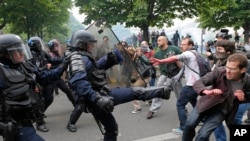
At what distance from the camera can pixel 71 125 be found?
5785 mm

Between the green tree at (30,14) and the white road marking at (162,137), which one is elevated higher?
the green tree at (30,14)

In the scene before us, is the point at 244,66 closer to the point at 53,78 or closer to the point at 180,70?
the point at 53,78

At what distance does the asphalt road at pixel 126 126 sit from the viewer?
532 centimetres

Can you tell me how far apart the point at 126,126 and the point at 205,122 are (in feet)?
8.07

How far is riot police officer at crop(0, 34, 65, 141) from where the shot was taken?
9.80ft

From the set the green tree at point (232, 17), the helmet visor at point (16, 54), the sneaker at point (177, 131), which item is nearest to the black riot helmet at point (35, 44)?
the sneaker at point (177, 131)

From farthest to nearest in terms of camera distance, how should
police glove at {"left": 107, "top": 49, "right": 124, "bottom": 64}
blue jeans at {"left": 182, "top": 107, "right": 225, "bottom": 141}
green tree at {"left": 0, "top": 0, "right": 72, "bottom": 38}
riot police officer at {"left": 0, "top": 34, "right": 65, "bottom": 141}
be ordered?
green tree at {"left": 0, "top": 0, "right": 72, "bottom": 38}
police glove at {"left": 107, "top": 49, "right": 124, "bottom": 64}
blue jeans at {"left": 182, "top": 107, "right": 225, "bottom": 141}
riot police officer at {"left": 0, "top": 34, "right": 65, "bottom": 141}

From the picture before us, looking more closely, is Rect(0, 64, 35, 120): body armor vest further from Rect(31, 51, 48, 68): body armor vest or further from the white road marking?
Rect(31, 51, 48, 68): body armor vest

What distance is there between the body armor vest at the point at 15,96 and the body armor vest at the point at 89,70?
19.9 inches

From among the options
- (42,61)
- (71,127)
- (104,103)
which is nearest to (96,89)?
(104,103)

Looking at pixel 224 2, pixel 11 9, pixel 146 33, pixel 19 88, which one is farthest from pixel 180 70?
pixel 11 9

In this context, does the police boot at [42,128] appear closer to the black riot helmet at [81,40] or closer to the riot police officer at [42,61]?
the riot police officer at [42,61]

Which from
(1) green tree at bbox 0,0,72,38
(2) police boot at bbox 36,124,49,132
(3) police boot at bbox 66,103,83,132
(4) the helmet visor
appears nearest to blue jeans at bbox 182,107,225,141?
(4) the helmet visor

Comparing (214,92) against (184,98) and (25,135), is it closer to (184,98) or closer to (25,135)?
(184,98)
